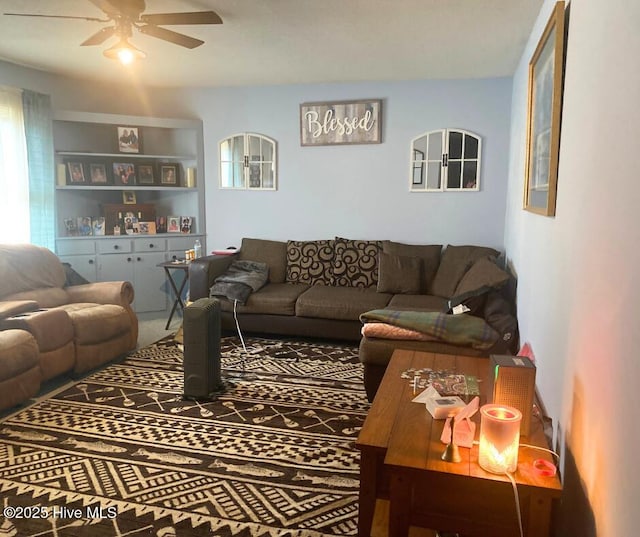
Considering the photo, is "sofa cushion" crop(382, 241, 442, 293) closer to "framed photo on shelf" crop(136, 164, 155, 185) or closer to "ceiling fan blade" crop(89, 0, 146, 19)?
"framed photo on shelf" crop(136, 164, 155, 185)

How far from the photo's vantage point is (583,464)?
1.50 meters

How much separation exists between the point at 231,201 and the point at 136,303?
142 cm

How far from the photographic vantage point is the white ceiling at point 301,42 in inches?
116

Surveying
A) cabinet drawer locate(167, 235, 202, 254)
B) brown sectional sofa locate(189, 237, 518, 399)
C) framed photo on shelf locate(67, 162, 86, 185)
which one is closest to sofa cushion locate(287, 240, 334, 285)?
brown sectional sofa locate(189, 237, 518, 399)

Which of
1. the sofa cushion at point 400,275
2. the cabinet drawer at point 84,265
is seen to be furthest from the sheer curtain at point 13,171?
the sofa cushion at point 400,275

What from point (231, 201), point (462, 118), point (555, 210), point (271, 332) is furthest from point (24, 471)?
point (462, 118)

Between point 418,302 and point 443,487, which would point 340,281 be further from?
point 443,487

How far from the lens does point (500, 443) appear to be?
56.6 inches

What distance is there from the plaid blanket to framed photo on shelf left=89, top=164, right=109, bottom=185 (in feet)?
11.5

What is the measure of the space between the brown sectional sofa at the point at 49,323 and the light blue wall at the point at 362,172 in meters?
1.69

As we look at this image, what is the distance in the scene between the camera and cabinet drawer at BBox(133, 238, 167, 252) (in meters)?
5.15

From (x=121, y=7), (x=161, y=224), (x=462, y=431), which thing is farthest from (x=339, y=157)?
Answer: (x=462, y=431)

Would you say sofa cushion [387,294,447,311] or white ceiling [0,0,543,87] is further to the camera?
sofa cushion [387,294,447,311]

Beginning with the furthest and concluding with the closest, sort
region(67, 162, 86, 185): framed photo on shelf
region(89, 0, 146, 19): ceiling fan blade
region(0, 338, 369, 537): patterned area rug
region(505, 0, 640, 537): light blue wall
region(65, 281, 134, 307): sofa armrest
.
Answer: region(67, 162, 86, 185): framed photo on shelf → region(65, 281, 134, 307): sofa armrest → region(89, 0, 146, 19): ceiling fan blade → region(0, 338, 369, 537): patterned area rug → region(505, 0, 640, 537): light blue wall
